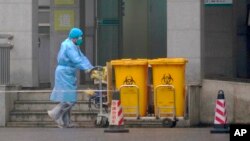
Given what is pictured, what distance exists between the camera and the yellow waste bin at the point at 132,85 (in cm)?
1927

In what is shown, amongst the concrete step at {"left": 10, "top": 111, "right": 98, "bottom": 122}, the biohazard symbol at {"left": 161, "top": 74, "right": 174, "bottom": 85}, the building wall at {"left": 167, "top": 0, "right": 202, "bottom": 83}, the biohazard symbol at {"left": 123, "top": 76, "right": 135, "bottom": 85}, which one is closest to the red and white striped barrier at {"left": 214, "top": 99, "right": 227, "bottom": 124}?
the biohazard symbol at {"left": 161, "top": 74, "right": 174, "bottom": 85}

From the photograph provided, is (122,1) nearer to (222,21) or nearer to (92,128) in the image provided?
(222,21)

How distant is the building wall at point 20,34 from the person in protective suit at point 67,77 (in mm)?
2982

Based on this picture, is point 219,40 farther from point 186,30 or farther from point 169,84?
point 169,84

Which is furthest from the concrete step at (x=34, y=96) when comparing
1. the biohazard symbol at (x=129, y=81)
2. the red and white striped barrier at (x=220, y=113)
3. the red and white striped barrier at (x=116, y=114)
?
the red and white striped barrier at (x=220, y=113)

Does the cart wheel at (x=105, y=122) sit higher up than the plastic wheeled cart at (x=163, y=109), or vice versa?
the plastic wheeled cart at (x=163, y=109)

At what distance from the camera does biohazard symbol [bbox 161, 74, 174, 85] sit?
63.3ft

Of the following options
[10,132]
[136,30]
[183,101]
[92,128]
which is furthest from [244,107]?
[136,30]

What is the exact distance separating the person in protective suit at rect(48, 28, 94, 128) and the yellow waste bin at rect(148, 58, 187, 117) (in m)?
1.72

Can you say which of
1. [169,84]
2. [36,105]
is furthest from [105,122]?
[36,105]

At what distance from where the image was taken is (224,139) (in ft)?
53.0

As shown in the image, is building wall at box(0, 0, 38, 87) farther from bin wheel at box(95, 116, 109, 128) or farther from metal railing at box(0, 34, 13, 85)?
bin wheel at box(95, 116, 109, 128)

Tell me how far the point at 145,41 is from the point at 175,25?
5146mm

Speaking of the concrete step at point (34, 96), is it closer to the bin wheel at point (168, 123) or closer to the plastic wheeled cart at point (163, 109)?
the plastic wheeled cart at point (163, 109)
